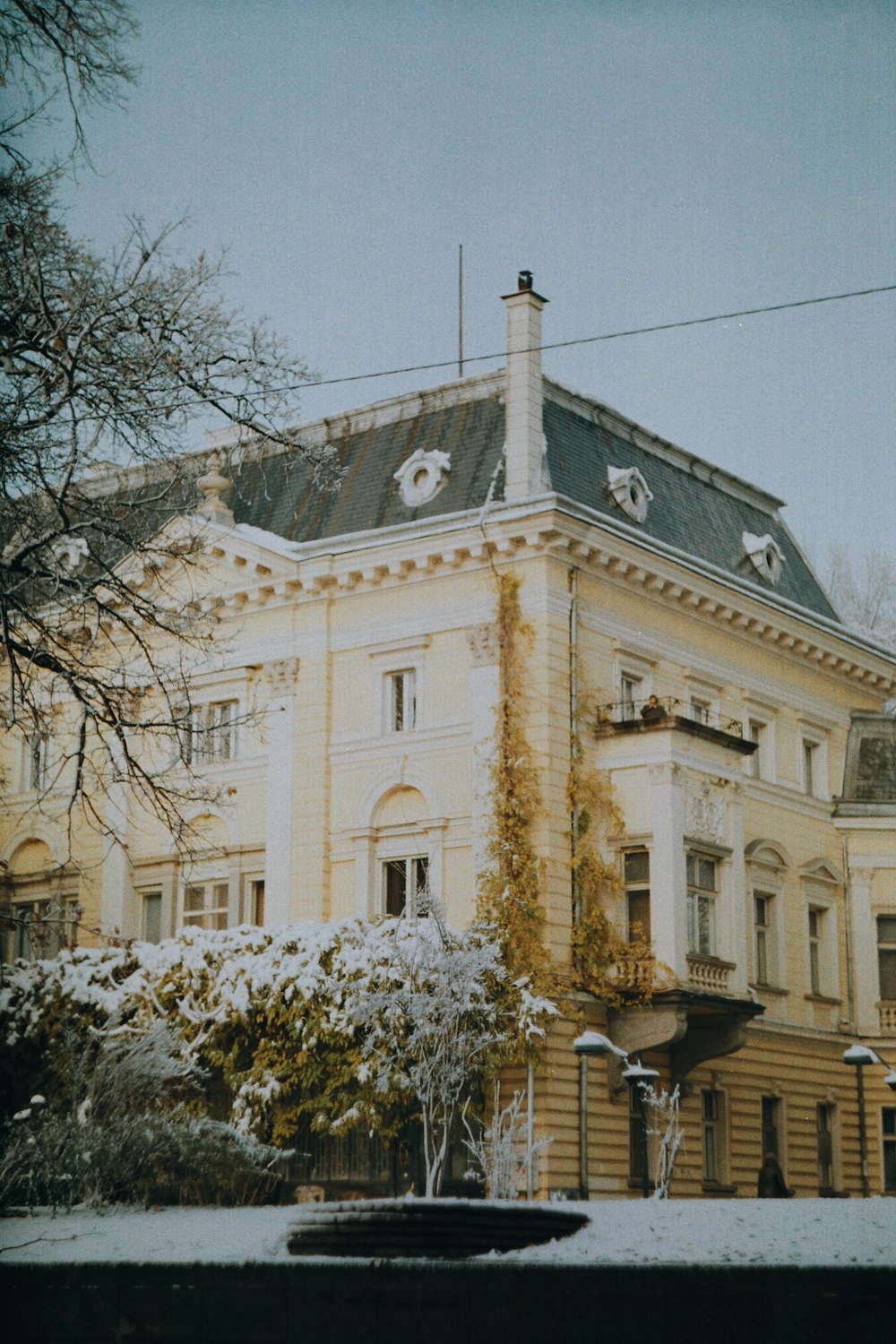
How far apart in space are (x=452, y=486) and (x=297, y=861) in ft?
21.3

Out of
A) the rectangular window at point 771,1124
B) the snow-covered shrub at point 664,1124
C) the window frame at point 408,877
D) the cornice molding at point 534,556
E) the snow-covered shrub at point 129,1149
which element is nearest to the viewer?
the snow-covered shrub at point 129,1149

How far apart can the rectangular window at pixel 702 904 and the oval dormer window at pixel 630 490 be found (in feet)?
20.2

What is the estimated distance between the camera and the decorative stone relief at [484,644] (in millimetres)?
28469

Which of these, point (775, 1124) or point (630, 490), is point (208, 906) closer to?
point (630, 490)

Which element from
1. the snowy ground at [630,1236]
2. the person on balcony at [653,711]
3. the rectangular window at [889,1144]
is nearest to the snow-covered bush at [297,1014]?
the person on balcony at [653,711]

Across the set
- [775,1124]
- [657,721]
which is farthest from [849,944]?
[657,721]

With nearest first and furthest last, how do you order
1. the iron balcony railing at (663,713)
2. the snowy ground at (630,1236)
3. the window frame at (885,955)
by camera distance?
the snowy ground at (630,1236), the iron balcony railing at (663,713), the window frame at (885,955)

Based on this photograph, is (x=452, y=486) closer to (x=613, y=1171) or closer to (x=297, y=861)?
(x=297, y=861)

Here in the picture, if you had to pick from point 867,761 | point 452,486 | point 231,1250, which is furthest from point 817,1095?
point 231,1250

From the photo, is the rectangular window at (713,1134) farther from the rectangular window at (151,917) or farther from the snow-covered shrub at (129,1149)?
the snow-covered shrub at (129,1149)

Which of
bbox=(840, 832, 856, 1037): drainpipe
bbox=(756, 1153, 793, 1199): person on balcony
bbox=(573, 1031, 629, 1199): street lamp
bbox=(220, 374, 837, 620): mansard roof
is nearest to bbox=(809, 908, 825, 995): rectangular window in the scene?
bbox=(840, 832, 856, 1037): drainpipe

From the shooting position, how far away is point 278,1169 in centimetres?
2559

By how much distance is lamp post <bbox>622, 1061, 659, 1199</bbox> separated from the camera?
2305 cm

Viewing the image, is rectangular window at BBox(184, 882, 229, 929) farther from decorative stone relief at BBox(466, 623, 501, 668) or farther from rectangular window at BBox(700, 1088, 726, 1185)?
rectangular window at BBox(700, 1088, 726, 1185)
